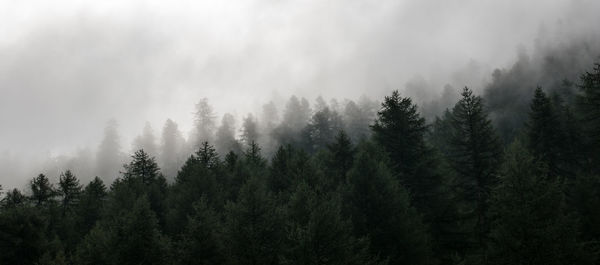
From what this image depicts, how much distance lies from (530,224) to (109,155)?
111870mm

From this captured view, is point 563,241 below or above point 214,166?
below

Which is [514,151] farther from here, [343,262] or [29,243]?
[29,243]

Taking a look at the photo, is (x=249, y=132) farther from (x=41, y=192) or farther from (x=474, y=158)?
(x=474, y=158)

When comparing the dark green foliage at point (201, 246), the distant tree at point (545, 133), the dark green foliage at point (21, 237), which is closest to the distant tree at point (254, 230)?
the dark green foliage at point (201, 246)

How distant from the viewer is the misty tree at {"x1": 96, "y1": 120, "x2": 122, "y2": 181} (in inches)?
4122

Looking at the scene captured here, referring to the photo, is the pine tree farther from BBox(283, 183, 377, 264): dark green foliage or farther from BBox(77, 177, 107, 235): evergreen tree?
BBox(77, 177, 107, 235): evergreen tree

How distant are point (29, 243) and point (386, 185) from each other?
1112 inches

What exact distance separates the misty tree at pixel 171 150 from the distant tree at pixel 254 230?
8054cm

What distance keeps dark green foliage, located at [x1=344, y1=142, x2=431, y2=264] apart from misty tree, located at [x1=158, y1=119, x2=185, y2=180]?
81.8m

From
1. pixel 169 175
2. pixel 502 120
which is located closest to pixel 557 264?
pixel 502 120

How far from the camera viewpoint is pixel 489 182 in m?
31.5

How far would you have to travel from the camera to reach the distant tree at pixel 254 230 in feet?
71.6

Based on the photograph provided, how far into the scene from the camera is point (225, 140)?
9594 centimetres

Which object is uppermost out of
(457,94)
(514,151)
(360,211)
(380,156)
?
(457,94)
